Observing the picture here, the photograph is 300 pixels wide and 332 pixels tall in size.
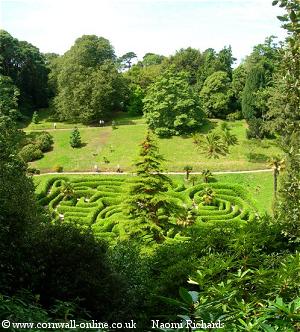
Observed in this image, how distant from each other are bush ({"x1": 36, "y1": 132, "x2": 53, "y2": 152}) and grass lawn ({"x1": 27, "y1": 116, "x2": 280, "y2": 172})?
81 centimetres

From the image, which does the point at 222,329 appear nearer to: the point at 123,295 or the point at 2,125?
the point at 123,295

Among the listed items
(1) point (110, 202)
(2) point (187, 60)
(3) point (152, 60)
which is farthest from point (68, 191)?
(3) point (152, 60)

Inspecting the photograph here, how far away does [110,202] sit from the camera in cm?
3494

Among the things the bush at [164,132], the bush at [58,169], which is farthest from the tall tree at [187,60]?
the bush at [58,169]

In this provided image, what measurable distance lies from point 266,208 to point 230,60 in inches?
1499

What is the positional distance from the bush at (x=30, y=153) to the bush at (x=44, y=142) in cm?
85

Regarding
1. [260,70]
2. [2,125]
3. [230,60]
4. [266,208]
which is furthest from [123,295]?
[230,60]

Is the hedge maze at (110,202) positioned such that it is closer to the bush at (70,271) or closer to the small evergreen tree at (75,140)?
the small evergreen tree at (75,140)

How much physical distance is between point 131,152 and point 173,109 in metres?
7.71

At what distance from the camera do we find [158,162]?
969 inches

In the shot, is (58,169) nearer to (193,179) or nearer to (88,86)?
(193,179)

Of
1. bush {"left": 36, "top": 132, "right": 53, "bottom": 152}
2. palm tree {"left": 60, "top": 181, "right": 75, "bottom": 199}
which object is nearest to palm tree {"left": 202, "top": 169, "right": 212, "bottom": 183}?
palm tree {"left": 60, "top": 181, "right": 75, "bottom": 199}

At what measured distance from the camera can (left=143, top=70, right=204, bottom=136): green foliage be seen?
5012 cm

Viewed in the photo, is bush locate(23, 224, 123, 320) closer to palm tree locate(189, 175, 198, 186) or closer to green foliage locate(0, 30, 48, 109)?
palm tree locate(189, 175, 198, 186)
